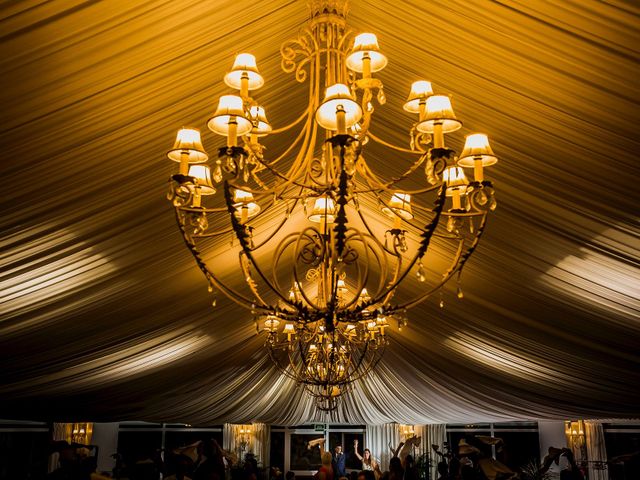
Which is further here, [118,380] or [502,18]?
[118,380]

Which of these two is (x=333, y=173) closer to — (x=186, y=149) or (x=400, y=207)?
(x=400, y=207)

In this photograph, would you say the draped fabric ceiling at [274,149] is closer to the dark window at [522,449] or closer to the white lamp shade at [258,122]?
the white lamp shade at [258,122]

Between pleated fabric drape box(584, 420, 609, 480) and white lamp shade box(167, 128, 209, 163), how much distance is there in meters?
12.7

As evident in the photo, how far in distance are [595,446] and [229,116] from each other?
1304 centimetres

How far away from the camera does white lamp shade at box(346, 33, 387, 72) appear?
93.3 inches

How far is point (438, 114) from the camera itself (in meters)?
2.20

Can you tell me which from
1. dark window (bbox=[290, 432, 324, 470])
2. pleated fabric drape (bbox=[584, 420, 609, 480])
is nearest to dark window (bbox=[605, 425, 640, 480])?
pleated fabric drape (bbox=[584, 420, 609, 480])

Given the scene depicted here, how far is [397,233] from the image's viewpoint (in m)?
2.66

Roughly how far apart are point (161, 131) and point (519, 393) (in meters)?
7.45

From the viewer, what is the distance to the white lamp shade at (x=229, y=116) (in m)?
2.25

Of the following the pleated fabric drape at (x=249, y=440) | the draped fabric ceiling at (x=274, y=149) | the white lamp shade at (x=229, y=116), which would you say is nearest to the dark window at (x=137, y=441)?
the pleated fabric drape at (x=249, y=440)

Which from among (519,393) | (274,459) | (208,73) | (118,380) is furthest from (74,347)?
(274,459)

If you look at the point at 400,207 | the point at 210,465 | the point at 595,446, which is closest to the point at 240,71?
the point at 400,207

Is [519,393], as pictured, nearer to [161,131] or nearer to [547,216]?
[547,216]
